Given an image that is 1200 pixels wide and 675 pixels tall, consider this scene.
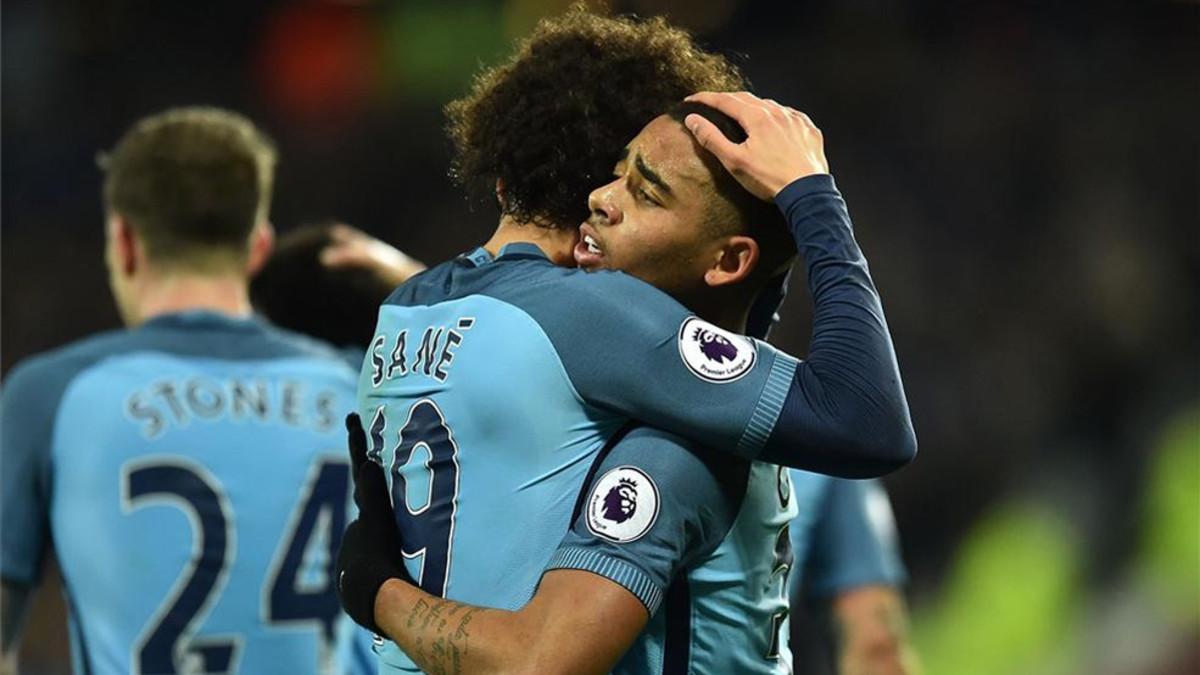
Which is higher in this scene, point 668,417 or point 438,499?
point 668,417

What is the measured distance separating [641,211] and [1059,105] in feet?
34.3

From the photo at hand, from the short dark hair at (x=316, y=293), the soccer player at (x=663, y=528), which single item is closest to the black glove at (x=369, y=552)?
the soccer player at (x=663, y=528)

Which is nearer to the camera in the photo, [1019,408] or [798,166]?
[798,166]

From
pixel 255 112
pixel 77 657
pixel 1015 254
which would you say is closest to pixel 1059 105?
pixel 1015 254

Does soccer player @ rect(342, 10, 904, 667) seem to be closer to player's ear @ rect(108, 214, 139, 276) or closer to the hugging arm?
the hugging arm

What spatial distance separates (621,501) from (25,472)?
181 centimetres

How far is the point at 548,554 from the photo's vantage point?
2107mm

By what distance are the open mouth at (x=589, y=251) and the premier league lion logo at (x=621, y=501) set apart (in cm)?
34

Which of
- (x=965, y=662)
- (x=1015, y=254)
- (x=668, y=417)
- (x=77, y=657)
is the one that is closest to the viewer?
(x=668, y=417)

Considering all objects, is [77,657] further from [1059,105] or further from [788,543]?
[1059,105]

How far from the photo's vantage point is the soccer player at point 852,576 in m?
3.87

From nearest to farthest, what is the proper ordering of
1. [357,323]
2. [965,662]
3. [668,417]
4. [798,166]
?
[668,417] → [798,166] → [357,323] → [965,662]

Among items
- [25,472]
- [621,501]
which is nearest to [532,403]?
[621,501]

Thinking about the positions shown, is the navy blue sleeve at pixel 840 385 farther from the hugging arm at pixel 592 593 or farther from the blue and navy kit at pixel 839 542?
the blue and navy kit at pixel 839 542
